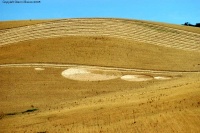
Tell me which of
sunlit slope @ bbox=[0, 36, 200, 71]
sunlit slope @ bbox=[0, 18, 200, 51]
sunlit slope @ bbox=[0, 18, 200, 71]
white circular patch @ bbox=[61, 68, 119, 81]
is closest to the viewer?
white circular patch @ bbox=[61, 68, 119, 81]

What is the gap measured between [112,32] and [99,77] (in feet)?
54.1

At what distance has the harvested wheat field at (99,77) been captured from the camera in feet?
64.8

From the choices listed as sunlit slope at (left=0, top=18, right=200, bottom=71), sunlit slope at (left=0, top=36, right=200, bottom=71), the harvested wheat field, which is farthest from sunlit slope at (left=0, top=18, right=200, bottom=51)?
sunlit slope at (left=0, top=36, right=200, bottom=71)

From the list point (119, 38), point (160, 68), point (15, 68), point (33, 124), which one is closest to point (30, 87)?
point (15, 68)

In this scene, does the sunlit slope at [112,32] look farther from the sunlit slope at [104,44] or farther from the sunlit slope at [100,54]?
the sunlit slope at [100,54]

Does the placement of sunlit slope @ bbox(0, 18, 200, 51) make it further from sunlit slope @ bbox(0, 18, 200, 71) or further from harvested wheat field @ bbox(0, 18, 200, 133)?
harvested wheat field @ bbox(0, 18, 200, 133)

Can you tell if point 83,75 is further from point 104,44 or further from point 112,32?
Answer: point 112,32

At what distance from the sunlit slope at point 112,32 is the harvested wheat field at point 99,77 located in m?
0.16

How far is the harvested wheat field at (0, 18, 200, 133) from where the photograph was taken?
19.8 meters

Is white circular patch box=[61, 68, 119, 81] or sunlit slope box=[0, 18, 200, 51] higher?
sunlit slope box=[0, 18, 200, 51]

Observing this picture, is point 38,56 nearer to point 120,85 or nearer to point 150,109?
point 120,85

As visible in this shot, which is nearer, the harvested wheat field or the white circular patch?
the harvested wheat field

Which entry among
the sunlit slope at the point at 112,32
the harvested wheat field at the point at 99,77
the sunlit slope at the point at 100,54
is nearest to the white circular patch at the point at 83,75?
the harvested wheat field at the point at 99,77

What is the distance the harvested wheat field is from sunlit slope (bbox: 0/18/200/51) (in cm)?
16
